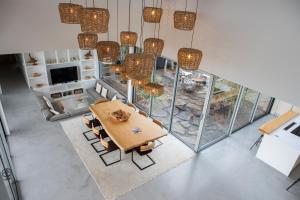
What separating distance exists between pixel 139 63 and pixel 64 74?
7.24m

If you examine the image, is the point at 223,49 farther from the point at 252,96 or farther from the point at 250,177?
the point at 252,96

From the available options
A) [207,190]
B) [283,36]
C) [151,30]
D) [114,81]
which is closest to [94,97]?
[114,81]

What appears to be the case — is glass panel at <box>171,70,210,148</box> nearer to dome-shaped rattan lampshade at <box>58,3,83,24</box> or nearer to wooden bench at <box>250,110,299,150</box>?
wooden bench at <box>250,110,299,150</box>

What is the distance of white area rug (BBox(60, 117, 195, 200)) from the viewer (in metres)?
5.13

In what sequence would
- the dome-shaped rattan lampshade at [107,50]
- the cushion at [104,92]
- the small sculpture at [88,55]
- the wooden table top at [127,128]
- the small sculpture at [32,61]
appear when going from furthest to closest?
the small sculpture at [88,55]
the cushion at [104,92]
the small sculpture at [32,61]
the wooden table top at [127,128]
the dome-shaped rattan lampshade at [107,50]

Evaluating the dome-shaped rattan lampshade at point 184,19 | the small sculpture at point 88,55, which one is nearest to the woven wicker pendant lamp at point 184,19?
the dome-shaped rattan lampshade at point 184,19

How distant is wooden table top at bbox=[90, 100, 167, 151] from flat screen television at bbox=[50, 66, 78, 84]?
316 centimetres

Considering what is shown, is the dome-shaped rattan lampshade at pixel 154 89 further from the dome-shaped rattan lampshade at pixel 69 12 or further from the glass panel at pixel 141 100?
the glass panel at pixel 141 100

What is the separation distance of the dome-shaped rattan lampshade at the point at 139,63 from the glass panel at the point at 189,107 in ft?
9.06

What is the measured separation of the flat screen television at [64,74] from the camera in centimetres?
912

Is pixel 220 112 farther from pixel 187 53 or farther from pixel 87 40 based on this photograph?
pixel 87 40

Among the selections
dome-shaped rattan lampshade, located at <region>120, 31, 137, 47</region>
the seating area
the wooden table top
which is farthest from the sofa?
dome-shaped rattan lampshade, located at <region>120, 31, 137, 47</region>

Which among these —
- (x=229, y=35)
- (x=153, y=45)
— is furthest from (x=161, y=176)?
(x=229, y=35)

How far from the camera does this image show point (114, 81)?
33.7 ft
